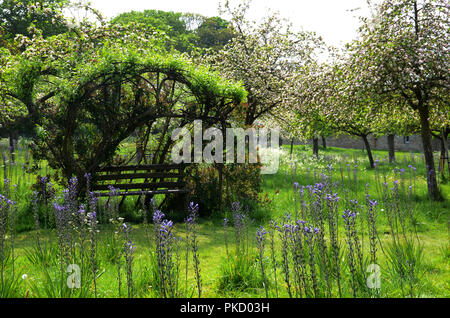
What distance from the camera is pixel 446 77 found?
29.0 ft

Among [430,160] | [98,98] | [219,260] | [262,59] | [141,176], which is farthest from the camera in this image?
[262,59]

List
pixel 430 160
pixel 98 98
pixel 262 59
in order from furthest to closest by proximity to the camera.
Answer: pixel 262 59, pixel 430 160, pixel 98 98

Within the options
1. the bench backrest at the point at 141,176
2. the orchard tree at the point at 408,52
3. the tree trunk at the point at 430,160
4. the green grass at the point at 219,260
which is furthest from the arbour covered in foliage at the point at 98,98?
the tree trunk at the point at 430,160

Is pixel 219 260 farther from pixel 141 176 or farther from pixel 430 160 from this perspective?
pixel 430 160

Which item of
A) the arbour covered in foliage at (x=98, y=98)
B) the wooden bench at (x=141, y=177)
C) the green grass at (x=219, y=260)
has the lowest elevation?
the green grass at (x=219, y=260)

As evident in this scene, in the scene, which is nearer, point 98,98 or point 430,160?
point 98,98

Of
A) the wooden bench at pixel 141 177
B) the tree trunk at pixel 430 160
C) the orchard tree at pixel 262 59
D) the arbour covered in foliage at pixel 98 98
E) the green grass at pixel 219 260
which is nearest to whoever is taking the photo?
the green grass at pixel 219 260

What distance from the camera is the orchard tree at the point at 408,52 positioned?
876cm

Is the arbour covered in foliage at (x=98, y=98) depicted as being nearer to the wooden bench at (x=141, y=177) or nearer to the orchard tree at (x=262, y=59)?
the wooden bench at (x=141, y=177)

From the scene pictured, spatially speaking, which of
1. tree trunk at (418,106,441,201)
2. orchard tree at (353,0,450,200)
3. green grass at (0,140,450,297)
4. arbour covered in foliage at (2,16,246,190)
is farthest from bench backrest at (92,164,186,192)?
tree trunk at (418,106,441,201)

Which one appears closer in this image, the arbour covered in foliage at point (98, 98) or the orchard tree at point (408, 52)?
the arbour covered in foliage at point (98, 98)

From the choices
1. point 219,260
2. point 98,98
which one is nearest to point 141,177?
point 98,98

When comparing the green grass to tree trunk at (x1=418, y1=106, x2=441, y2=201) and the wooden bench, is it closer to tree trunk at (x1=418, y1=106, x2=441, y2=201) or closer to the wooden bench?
tree trunk at (x1=418, y1=106, x2=441, y2=201)

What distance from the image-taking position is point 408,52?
28.9 ft
